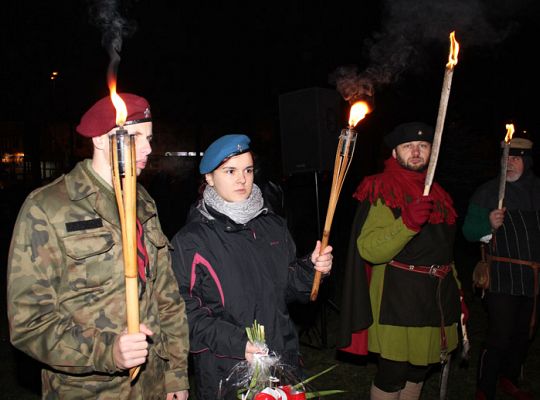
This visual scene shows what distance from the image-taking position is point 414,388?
3582mm

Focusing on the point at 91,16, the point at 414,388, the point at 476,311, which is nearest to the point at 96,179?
the point at 91,16

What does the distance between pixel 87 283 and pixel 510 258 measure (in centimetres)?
355

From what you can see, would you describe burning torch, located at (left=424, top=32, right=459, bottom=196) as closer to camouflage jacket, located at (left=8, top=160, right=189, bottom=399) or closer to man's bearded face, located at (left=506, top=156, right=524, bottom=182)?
camouflage jacket, located at (left=8, top=160, right=189, bottom=399)

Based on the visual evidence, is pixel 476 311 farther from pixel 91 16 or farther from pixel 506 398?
pixel 91 16

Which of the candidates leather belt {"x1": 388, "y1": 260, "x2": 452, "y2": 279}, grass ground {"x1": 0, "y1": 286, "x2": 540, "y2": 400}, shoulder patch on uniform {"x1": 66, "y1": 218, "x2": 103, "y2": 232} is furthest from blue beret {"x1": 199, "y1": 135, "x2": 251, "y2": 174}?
grass ground {"x1": 0, "y1": 286, "x2": 540, "y2": 400}

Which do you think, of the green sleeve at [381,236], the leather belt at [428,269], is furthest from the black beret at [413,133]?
the leather belt at [428,269]

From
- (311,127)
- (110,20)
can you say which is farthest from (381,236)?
(311,127)

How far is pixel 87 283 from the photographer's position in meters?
1.97

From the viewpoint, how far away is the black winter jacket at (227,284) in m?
2.52

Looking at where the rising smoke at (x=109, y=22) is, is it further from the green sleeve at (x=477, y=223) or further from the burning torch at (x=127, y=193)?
the green sleeve at (x=477, y=223)

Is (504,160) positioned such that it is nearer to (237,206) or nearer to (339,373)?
(237,206)

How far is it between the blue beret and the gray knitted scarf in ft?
0.52

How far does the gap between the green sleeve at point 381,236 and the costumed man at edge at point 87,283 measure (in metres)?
1.60

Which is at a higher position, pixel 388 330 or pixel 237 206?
pixel 237 206
